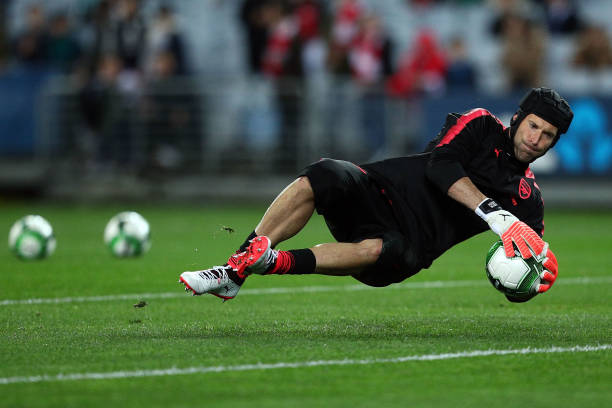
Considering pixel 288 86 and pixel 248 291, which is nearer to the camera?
pixel 248 291

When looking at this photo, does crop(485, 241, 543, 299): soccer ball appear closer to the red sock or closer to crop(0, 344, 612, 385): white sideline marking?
crop(0, 344, 612, 385): white sideline marking

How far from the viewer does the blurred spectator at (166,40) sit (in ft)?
67.8

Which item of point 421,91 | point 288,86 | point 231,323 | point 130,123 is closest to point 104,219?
point 130,123

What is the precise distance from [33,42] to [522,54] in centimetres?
966

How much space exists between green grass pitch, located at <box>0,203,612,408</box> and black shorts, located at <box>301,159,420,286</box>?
41cm

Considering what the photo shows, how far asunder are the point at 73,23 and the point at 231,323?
679 inches

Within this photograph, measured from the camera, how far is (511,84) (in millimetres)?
19953

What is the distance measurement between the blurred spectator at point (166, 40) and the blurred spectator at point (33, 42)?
2.68 m

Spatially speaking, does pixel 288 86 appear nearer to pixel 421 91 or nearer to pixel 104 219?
pixel 421 91

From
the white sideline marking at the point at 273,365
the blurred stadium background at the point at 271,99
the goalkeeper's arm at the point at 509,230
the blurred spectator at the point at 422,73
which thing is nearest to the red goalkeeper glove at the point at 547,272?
the goalkeeper's arm at the point at 509,230

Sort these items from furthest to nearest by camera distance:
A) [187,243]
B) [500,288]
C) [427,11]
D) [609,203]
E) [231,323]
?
[427,11], [609,203], [187,243], [231,323], [500,288]

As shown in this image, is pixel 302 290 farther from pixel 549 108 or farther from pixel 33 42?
pixel 33 42

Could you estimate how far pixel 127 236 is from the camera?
12.2 meters

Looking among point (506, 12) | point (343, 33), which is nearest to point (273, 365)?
point (343, 33)
